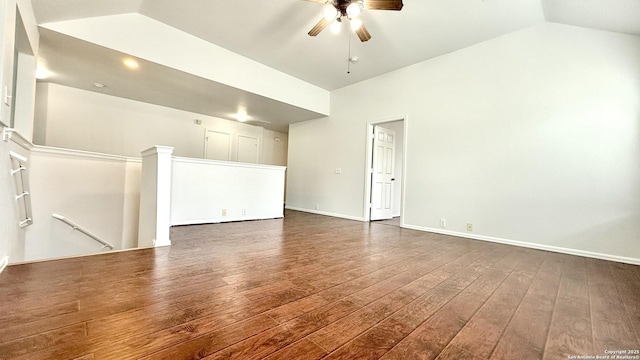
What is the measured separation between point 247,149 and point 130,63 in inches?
163

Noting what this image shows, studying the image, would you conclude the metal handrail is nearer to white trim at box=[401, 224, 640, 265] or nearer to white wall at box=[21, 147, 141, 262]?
white wall at box=[21, 147, 141, 262]

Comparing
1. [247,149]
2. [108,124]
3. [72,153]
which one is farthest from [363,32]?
[108,124]

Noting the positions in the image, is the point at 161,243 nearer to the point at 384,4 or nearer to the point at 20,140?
the point at 20,140

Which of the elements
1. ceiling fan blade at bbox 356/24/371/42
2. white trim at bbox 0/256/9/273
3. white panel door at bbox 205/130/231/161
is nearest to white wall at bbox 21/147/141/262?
white trim at bbox 0/256/9/273

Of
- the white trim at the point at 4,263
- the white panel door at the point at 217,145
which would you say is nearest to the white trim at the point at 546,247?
the white trim at the point at 4,263

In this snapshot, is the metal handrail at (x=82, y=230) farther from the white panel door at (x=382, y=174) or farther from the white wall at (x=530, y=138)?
the white wall at (x=530, y=138)

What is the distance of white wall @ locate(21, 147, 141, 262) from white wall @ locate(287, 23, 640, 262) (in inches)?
203

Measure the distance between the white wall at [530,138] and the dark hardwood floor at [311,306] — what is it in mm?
703

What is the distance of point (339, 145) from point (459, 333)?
478 centimetres

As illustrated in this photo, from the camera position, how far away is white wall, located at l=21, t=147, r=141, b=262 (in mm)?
3328

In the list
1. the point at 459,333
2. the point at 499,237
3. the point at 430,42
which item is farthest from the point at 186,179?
the point at 499,237

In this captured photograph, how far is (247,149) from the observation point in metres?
7.73

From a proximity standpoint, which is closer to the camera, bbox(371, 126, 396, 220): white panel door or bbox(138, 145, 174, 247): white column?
bbox(138, 145, 174, 247): white column

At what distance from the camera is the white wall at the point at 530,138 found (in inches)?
112
